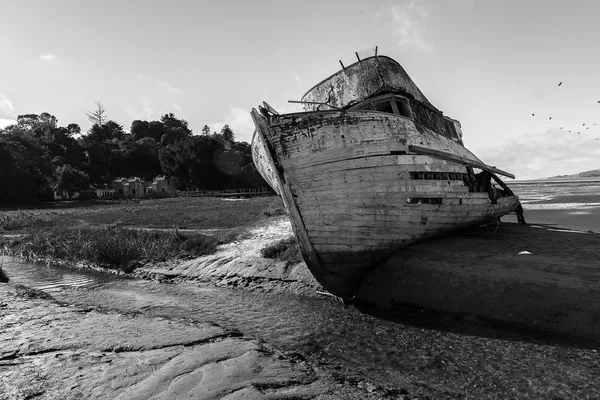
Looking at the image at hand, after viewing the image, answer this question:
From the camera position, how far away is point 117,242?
14.3 metres

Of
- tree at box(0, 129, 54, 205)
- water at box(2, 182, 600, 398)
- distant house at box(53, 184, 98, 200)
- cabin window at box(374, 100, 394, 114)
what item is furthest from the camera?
distant house at box(53, 184, 98, 200)

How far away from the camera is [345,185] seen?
7828 mm

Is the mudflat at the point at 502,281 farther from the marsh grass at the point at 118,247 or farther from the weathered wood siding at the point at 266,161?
the marsh grass at the point at 118,247

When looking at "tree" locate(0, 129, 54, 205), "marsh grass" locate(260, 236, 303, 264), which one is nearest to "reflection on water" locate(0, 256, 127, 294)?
"marsh grass" locate(260, 236, 303, 264)

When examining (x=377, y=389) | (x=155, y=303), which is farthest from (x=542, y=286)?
(x=155, y=303)

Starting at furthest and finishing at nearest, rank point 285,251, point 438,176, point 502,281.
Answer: point 285,251 → point 438,176 → point 502,281

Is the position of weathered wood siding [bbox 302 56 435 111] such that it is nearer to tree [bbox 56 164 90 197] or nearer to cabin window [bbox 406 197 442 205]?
cabin window [bbox 406 197 442 205]

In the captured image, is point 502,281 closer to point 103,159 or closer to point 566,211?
point 566,211

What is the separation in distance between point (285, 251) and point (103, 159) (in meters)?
93.0

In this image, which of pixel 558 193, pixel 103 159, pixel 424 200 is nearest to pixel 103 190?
pixel 103 159

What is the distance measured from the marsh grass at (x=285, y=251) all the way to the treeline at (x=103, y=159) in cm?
5871

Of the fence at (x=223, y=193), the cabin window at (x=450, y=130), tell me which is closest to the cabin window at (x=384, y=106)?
the cabin window at (x=450, y=130)

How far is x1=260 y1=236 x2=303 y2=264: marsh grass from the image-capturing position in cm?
1061

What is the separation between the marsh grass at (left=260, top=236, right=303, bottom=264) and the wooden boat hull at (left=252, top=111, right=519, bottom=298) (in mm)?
2510
